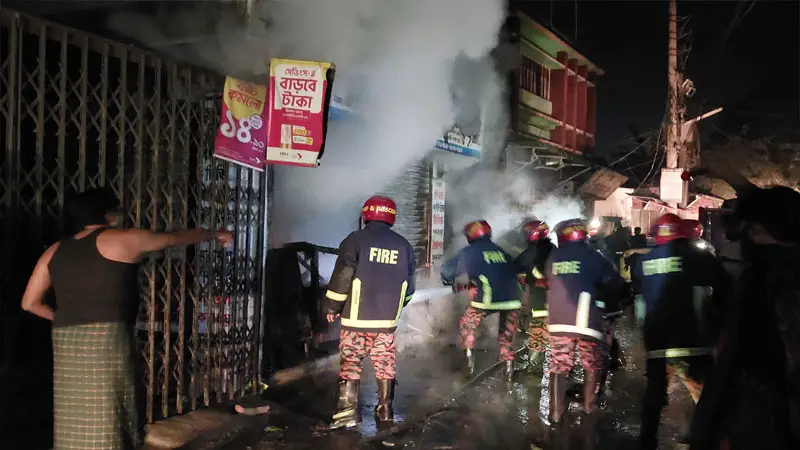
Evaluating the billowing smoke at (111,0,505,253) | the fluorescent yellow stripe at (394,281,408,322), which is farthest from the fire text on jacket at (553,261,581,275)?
the billowing smoke at (111,0,505,253)

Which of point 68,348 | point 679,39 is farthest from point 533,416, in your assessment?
point 679,39

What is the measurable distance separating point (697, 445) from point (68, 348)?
11.4 feet

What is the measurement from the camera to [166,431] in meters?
4.91

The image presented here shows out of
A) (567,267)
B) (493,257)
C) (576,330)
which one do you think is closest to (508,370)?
(493,257)

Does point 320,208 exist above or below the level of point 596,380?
above

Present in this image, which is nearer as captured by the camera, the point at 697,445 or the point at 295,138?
the point at 697,445

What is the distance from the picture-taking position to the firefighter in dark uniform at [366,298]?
5.30 meters

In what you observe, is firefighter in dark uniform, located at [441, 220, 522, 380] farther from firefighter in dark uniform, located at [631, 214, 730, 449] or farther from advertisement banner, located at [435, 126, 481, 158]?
advertisement banner, located at [435, 126, 481, 158]

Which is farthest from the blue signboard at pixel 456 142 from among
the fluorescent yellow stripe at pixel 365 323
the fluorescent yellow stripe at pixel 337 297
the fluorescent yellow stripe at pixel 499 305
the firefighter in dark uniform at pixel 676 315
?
the firefighter in dark uniform at pixel 676 315

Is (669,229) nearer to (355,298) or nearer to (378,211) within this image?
(378,211)

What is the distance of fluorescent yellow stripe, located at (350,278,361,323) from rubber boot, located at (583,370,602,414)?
2.40 metres

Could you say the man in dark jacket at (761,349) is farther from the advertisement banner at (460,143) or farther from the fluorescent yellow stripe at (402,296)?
the advertisement banner at (460,143)

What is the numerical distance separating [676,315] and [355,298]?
8.98ft

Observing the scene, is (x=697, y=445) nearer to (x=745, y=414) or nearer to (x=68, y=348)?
(x=745, y=414)
